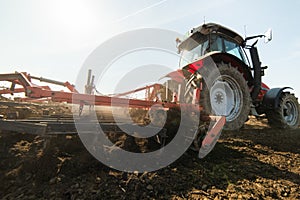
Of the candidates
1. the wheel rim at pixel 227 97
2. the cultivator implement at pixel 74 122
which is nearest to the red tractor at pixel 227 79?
the wheel rim at pixel 227 97

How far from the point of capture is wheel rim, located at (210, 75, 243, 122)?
12.9ft

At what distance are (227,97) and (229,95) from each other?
2.6 inches

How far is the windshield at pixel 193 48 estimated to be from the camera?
4453mm

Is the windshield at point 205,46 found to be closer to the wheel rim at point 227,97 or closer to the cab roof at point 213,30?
the cab roof at point 213,30

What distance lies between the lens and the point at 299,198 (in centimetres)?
159

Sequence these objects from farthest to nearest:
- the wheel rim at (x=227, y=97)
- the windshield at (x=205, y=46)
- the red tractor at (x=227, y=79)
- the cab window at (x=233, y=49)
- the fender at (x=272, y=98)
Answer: the fender at (x=272, y=98)
the cab window at (x=233, y=49)
the windshield at (x=205, y=46)
the wheel rim at (x=227, y=97)
the red tractor at (x=227, y=79)

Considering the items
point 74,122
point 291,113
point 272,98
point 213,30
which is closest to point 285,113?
point 291,113

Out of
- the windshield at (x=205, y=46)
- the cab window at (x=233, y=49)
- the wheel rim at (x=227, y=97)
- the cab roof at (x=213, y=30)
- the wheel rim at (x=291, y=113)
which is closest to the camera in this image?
the wheel rim at (x=227, y=97)

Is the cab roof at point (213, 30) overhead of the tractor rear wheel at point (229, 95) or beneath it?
overhead

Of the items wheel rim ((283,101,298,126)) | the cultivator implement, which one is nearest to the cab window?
wheel rim ((283,101,298,126))

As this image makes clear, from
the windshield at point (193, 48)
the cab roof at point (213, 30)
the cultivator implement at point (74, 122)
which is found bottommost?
the cultivator implement at point (74, 122)

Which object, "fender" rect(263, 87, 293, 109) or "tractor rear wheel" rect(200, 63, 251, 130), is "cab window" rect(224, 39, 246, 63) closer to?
"tractor rear wheel" rect(200, 63, 251, 130)

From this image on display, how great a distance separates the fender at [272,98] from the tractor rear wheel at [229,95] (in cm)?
154

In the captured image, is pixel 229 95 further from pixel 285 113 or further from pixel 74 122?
pixel 74 122
